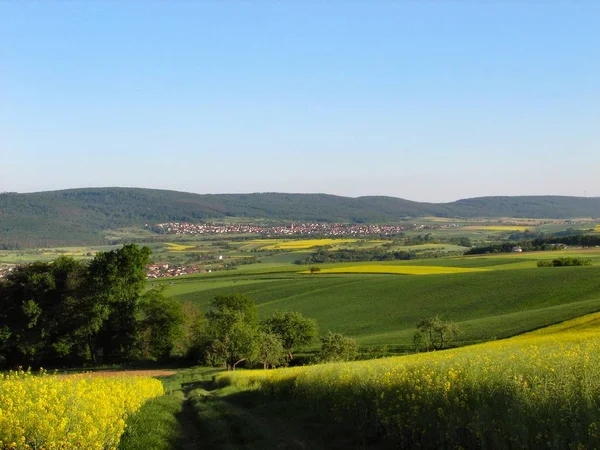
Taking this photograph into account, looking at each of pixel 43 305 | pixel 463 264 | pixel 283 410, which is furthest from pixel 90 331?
pixel 463 264

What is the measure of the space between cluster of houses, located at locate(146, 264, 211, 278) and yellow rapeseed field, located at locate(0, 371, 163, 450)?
123 metres

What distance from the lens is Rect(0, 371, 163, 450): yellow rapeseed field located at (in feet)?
32.3

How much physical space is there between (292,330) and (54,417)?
45639 mm

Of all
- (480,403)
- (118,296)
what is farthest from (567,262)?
(480,403)

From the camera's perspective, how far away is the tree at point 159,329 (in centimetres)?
5462

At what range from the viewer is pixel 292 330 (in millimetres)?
55188

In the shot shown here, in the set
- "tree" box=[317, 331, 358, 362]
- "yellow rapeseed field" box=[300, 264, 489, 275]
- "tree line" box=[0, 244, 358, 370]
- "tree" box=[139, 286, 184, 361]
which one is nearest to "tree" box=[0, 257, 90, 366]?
"tree line" box=[0, 244, 358, 370]

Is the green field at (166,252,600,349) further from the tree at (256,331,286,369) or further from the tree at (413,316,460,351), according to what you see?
the tree at (256,331,286,369)

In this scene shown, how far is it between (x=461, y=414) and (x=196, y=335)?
1769 inches

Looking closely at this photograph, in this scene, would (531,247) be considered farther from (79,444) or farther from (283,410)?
(79,444)

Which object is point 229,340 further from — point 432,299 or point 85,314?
point 432,299

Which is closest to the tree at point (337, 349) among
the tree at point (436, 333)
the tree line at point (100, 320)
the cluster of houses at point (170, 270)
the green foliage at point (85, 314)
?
the tree at point (436, 333)

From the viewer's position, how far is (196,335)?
53.5m

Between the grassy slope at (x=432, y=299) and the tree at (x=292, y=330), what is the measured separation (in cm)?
537
